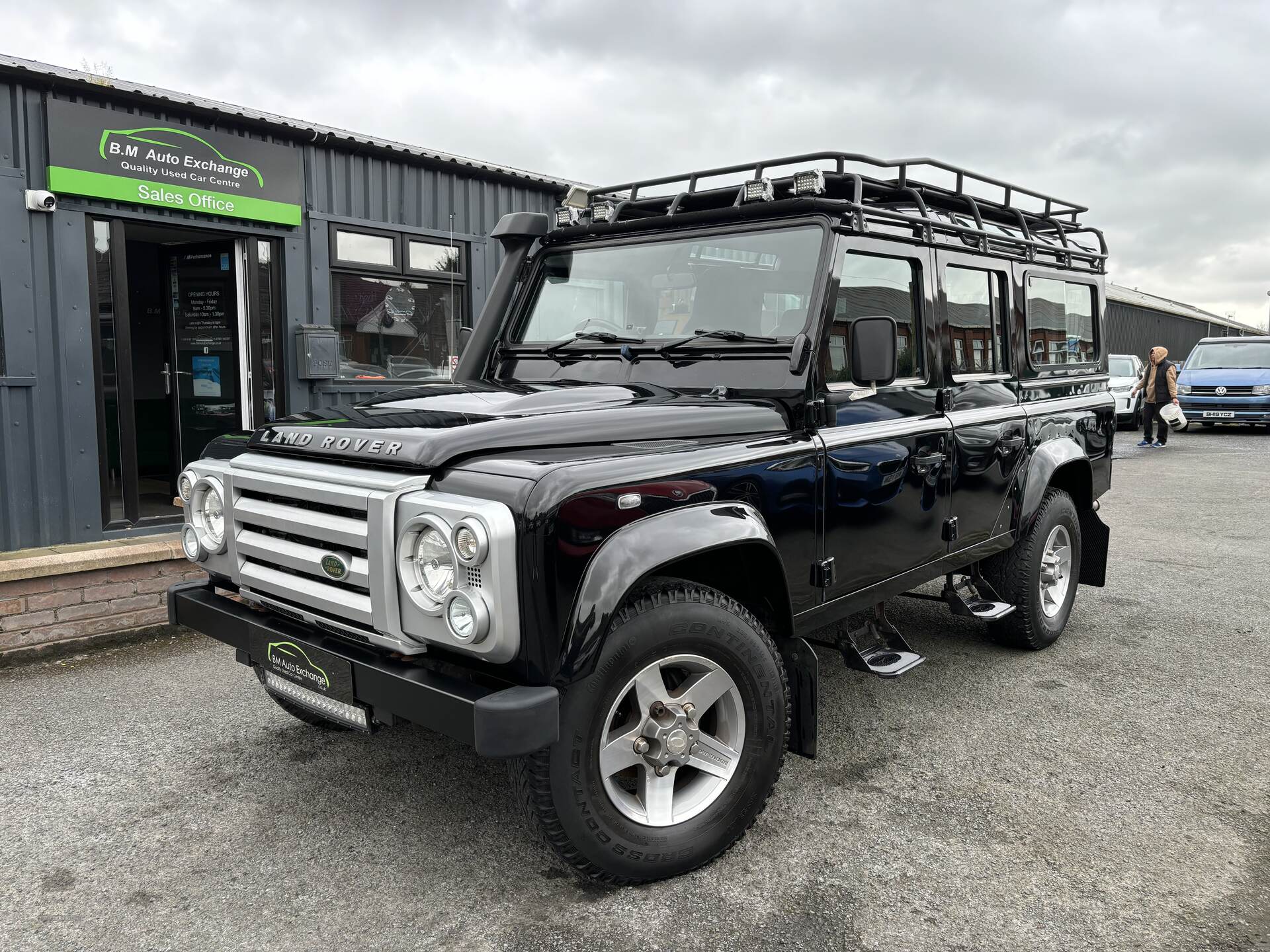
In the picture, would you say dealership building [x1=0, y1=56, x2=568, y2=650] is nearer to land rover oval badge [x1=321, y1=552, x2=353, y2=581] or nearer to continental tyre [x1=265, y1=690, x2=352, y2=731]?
continental tyre [x1=265, y1=690, x2=352, y2=731]

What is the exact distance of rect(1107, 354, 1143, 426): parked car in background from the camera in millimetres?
20094

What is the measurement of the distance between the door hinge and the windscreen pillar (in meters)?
1.80

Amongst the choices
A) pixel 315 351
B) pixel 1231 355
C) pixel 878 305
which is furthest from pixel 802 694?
pixel 1231 355

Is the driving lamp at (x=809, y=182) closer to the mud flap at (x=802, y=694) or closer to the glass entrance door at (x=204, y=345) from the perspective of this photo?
the mud flap at (x=802, y=694)

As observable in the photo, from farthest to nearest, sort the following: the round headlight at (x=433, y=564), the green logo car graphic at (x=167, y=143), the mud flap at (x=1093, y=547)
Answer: the green logo car graphic at (x=167, y=143) < the mud flap at (x=1093, y=547) < the round headlight at (x=433, y=564)

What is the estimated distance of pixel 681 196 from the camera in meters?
4.13

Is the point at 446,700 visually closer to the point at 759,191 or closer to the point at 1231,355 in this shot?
the point at 759,191

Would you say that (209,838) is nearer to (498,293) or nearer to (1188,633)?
(498,293)

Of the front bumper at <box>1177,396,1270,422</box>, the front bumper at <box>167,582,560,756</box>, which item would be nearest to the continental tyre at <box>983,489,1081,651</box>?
the front bumper at <box>167,582,560,756</box>

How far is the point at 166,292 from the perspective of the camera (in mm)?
8219

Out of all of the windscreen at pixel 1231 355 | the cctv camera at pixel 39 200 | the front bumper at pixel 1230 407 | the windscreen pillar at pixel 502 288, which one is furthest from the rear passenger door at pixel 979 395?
the windscreen at pixel 1231 355

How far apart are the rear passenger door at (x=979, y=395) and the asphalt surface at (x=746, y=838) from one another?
0.91 m

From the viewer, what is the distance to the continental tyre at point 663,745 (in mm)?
2631

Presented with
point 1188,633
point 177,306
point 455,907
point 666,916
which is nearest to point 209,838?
point 455,907
